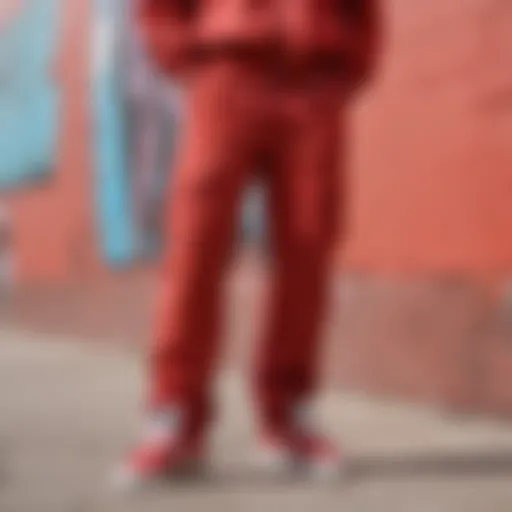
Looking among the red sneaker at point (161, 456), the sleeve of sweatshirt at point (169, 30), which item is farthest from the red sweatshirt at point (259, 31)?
the red sneaker at point (161, 456)

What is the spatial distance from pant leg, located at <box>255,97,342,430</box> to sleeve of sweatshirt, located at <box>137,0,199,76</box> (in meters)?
0.13

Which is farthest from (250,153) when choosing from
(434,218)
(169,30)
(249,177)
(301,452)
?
(434,218)

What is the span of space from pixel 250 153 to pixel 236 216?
0.06 m

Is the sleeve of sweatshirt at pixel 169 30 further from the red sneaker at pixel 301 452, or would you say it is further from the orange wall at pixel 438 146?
the orange wall at pixel 438 146

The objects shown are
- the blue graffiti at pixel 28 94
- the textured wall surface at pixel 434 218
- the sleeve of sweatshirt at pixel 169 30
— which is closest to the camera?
the sleeve of sweatshirt at pixel 169 30

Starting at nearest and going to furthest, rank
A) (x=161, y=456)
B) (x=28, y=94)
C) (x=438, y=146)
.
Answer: (x=161, y=456)
(x=438, y=146)
(x=28, y=94)

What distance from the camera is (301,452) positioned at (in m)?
0.97

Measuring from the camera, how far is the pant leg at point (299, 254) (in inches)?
37.2

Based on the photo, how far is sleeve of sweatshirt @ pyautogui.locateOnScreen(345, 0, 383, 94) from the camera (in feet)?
3.16

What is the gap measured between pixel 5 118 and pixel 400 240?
A: 1.36 m

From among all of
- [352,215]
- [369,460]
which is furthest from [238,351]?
[369,460]

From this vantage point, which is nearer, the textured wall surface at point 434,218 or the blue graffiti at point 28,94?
the textured wall surface at point 434,218

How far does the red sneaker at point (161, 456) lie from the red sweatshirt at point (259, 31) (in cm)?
34

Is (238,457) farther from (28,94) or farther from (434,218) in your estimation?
(28,94)
